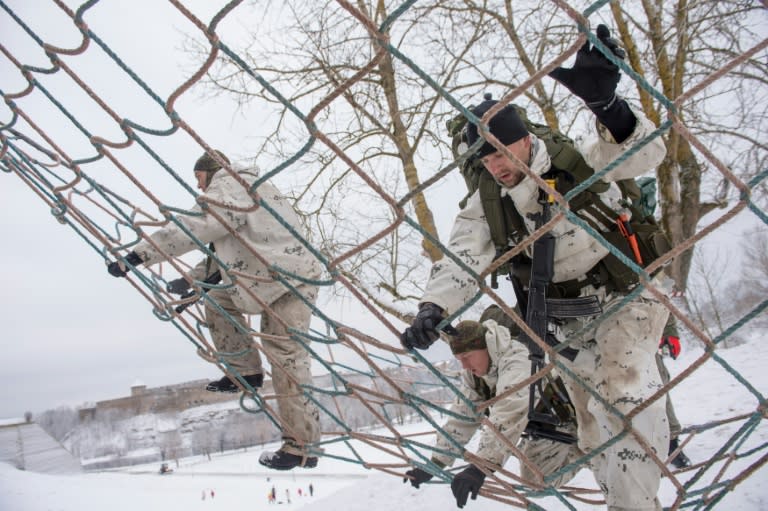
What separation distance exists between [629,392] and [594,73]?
96 centimetres

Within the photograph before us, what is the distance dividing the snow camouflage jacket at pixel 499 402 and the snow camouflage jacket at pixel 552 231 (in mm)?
557

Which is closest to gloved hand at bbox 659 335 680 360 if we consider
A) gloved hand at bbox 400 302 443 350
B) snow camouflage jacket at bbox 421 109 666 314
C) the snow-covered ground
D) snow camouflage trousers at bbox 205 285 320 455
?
the snow-covered ground

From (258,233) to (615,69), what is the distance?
1784 mm

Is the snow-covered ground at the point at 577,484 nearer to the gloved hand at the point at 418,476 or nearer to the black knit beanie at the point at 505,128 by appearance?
the gloved hand at the point at 418,476

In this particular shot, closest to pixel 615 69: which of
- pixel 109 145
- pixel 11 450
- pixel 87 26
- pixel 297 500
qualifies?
pixel 87 26

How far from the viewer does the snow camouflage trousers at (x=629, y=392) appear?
149 cm

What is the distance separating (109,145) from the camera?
2271mm

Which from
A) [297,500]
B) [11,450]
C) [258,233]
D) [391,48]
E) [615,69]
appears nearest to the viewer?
[391,48]

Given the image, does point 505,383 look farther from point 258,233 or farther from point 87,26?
point 87,26

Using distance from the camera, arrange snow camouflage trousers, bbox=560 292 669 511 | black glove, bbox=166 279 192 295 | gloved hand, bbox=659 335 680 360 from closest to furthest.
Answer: snow camouflage trousers, bbox=560 292 669 511 < gloved hand, bbox=659 335 680 360 < black glove, bbox=166 279 192 295

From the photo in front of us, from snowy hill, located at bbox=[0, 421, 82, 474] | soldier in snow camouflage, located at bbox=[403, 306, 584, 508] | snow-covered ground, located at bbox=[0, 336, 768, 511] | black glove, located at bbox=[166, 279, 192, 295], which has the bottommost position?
snow-covered ground, located at bbox=[0, 336, 768, 511]

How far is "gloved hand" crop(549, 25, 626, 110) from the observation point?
121 cm

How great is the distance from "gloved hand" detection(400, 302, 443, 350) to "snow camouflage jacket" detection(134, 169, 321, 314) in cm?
90

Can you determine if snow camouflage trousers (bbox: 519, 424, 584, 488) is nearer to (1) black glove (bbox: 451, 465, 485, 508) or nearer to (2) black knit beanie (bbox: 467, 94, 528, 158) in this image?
(1) black glove (bbox: 451, 465, 485, 508)
